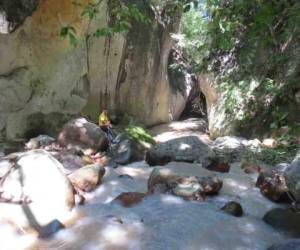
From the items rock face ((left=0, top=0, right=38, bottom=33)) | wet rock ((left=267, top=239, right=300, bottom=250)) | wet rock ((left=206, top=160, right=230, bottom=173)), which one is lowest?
wet rock ((left=206, top=160, right=230, bottom=173))

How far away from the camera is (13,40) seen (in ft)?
26.3

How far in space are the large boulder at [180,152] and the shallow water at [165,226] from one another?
153cm

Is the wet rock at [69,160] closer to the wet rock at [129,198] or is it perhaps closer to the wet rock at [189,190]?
the wet rock at [129,198]

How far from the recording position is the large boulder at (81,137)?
8.26m

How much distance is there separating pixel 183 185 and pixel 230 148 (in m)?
3.38

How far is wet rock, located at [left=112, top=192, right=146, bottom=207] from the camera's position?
16.6 feet

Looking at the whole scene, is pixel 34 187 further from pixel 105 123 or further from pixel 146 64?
pixel 146 64

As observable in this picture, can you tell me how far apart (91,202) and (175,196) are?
3.48 ft

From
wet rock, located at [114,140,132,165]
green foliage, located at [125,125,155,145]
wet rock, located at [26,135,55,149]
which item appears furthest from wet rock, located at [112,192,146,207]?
wet rock, located at [26,135,55,149]

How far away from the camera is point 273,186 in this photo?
5.38 meters

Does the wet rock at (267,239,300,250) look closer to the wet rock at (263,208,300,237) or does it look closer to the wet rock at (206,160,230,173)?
the wet rock at (263,208,300,237)

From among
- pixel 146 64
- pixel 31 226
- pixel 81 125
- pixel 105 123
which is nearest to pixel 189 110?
pixel 146 64

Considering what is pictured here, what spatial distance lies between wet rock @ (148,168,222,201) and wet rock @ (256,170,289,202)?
1.98 feet

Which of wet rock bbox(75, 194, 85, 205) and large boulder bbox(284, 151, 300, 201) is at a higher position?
large boulder bbox(284, 151, 300, 201)
